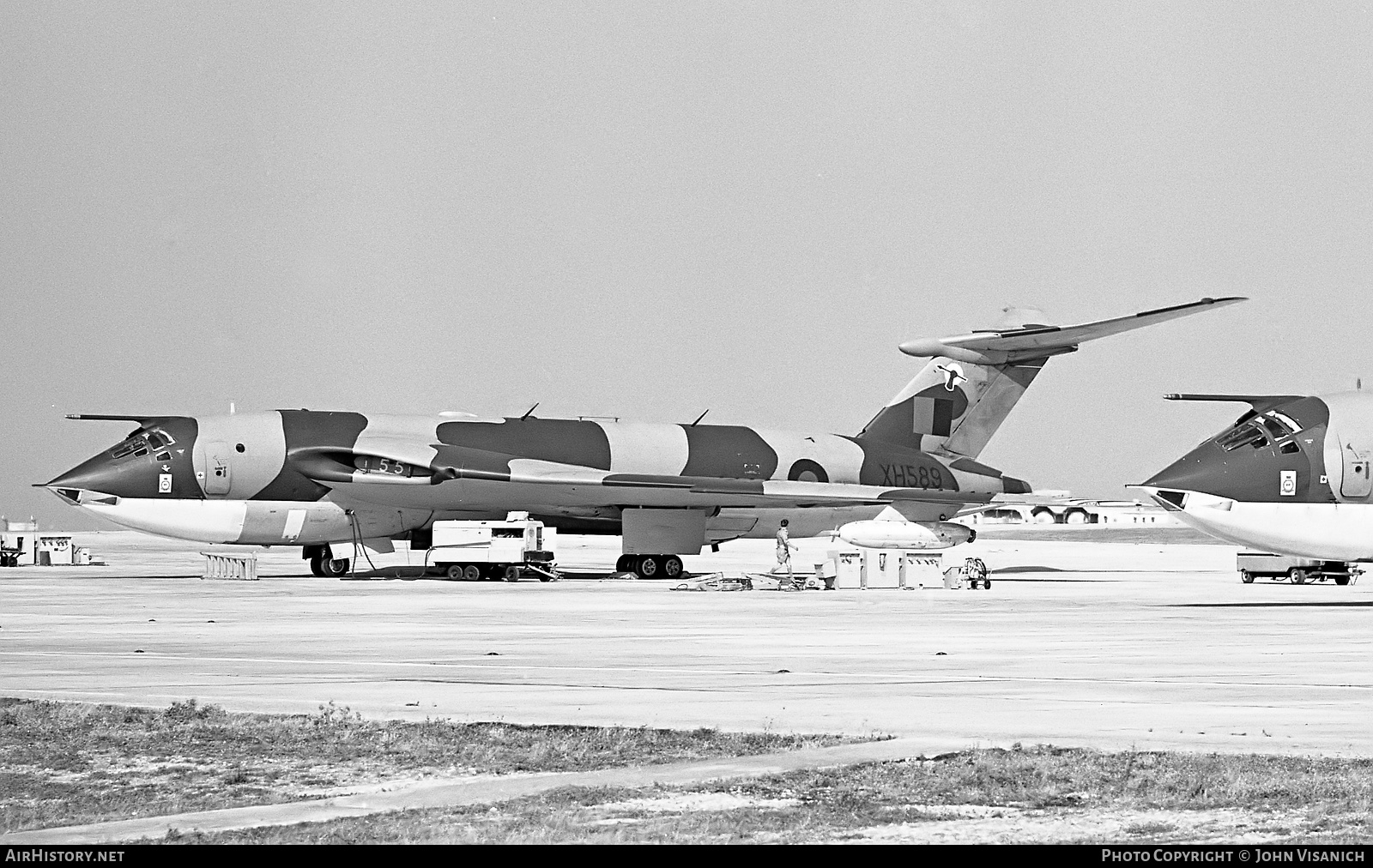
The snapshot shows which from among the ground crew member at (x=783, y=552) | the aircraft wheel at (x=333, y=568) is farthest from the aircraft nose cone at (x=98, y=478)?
the ground crew member at (x=783, y=552)

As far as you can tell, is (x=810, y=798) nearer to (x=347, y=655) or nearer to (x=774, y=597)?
(x=347, y=655)

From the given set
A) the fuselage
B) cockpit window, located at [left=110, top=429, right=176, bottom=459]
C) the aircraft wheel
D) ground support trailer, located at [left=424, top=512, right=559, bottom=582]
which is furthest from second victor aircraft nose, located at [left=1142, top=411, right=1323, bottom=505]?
the aircraft wheel

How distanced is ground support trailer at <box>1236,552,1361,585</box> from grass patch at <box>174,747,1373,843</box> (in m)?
37.4

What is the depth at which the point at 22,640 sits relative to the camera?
23281mm

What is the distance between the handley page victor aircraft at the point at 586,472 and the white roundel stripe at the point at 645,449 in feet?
0.16

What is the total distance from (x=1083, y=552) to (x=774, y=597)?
48.1m

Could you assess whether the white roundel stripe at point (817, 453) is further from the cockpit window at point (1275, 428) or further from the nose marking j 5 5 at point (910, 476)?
the cockpit window at point (1275, 428)

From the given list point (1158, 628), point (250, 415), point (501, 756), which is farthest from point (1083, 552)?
point (501, 756)

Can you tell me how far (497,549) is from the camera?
159 feet

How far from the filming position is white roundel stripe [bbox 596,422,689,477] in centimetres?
5044

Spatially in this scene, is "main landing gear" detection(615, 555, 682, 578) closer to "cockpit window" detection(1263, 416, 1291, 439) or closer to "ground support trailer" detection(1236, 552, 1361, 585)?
"ground support trailer" detection(1236, 552, 1361, 585)

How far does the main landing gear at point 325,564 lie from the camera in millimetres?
51062

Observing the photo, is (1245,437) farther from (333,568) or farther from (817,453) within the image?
(333,568)

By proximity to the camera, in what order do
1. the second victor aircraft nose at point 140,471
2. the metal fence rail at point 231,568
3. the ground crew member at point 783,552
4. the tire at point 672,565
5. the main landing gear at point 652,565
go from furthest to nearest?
the tire at point 672,565
the main landing gear at point 652,565
the metal fence rail at point 231,568
the ground crew member at point 783,552
the second victor aircraft nose at point 140,471
